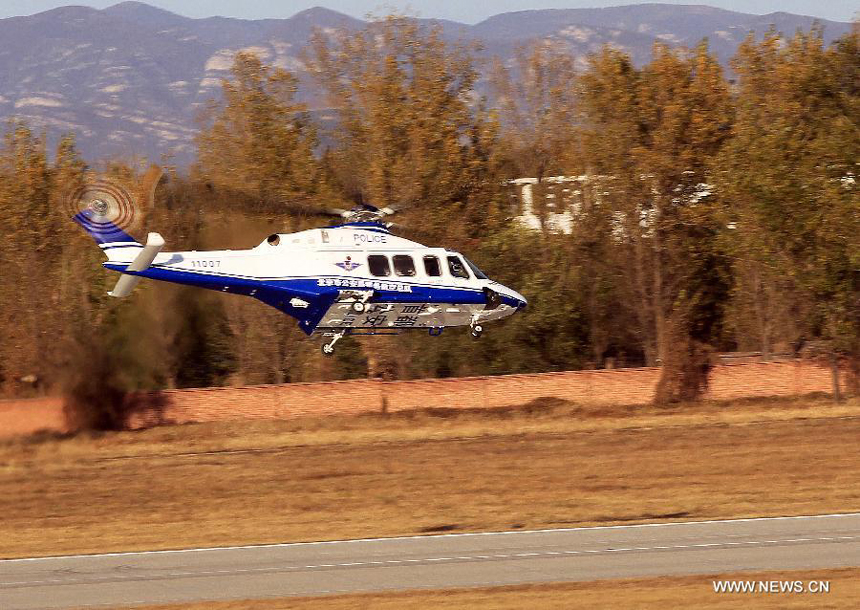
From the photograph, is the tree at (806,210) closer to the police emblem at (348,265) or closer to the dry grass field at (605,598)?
the police emblem at (348,265)

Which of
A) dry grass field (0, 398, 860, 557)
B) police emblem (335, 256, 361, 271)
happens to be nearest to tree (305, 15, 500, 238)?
dry grass field (0, 398, 860, 557)

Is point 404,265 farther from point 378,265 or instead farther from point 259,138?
point 259,138

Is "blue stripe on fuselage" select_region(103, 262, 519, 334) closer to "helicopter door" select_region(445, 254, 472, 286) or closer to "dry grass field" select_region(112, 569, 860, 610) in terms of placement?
"helicopter door" select_region(445, 254, 472, 286)

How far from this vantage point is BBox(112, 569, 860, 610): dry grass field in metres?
Answer: 16.4

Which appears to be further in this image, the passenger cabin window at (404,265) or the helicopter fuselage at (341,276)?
the passenger cabin window at (404,265)

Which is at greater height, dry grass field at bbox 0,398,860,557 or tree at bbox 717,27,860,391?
tree at bbox 717,27,860,391

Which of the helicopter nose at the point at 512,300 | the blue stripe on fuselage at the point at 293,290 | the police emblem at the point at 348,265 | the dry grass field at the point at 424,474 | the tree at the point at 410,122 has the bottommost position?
the dry grass field at the point at 424,474

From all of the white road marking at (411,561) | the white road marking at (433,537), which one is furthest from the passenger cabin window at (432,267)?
the white road marking at (411,561)

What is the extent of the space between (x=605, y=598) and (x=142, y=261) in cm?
1384

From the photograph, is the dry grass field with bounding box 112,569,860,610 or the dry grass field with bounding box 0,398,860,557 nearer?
the dry grass field with bounding box 112,569,860,610

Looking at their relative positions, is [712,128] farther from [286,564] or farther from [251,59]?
[286,564]

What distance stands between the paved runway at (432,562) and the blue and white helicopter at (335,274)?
7.25m

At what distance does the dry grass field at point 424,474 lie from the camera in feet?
78.2

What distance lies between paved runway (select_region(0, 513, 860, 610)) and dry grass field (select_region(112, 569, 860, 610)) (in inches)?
17.3
